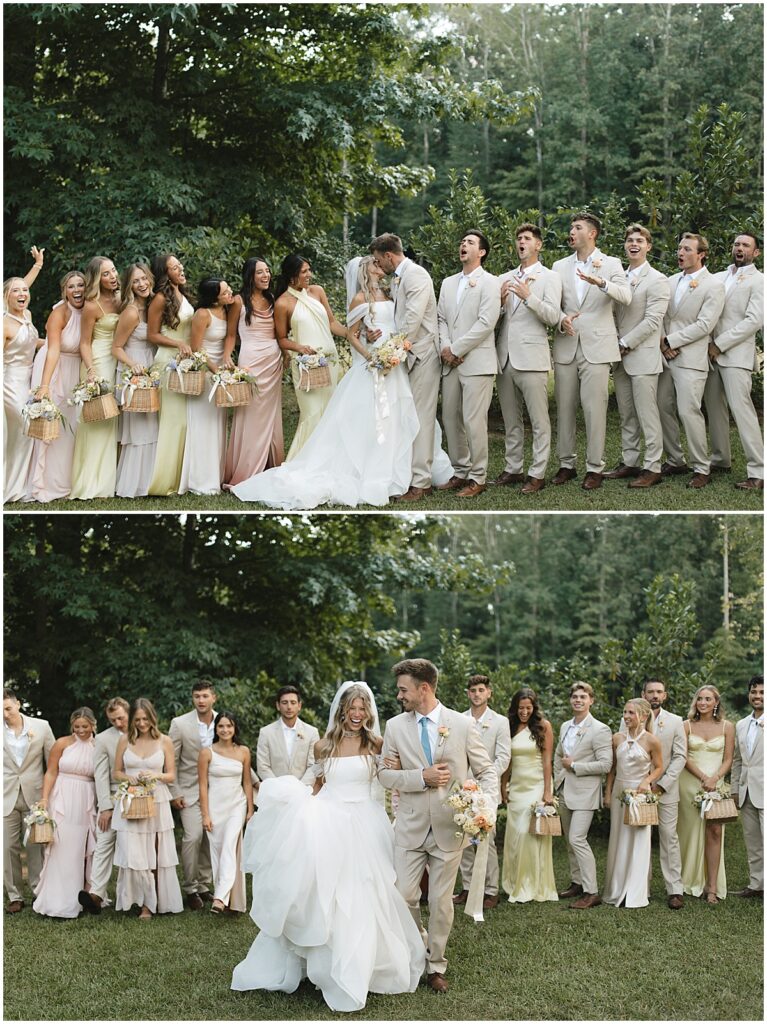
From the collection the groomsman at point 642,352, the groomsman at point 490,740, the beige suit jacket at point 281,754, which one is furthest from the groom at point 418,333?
the beige suit jacket at point 281,754

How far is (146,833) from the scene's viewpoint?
8.97 meters

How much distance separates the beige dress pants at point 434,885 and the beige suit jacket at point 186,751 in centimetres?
316

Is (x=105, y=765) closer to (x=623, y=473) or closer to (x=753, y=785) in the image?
(x=623, y=473)

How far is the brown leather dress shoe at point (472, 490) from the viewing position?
30.8 ft

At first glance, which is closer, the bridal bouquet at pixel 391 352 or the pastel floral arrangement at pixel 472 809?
the pastel floral arrangement at pixel 472 809

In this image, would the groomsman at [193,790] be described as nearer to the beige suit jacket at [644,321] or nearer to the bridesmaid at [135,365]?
the bridesmaid at [135,365]

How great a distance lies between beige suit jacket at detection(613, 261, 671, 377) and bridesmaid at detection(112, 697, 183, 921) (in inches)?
188

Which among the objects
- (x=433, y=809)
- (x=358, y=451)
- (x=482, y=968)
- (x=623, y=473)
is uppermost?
(x=358, y=451)

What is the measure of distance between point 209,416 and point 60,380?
4.16ft

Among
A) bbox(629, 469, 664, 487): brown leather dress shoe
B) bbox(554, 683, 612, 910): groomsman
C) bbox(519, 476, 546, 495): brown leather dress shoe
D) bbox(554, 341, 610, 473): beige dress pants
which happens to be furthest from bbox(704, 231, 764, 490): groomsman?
bbox(554, 683, 612, 910): groomsman

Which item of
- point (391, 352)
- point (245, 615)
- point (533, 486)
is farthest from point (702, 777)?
point (245, 615)

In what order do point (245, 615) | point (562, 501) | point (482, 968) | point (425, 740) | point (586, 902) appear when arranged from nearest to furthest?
point (425, 740), point (482, 968), point (586, 902), point (562, 501), point (245, 615)

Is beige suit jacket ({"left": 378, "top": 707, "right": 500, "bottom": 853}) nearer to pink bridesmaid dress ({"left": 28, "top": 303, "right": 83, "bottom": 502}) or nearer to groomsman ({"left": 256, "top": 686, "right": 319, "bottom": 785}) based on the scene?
groomsman ({"left": 256, "top": 686, "right": 319, "bottom": 785})

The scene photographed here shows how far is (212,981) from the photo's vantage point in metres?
6.82
